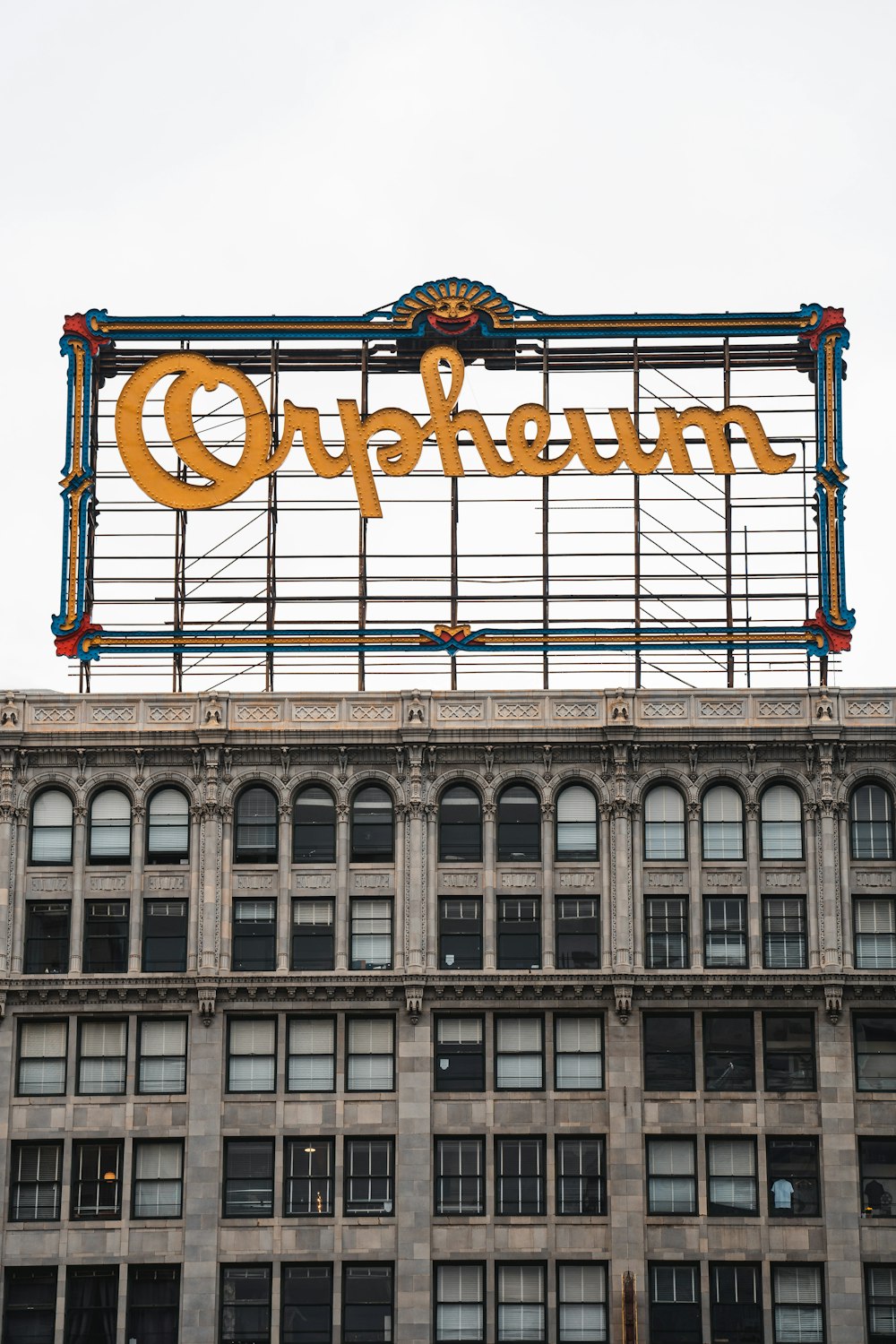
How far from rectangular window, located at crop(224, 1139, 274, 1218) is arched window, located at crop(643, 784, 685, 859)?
55.0ft

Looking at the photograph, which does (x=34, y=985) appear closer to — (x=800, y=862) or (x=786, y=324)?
(x=800, y=862)

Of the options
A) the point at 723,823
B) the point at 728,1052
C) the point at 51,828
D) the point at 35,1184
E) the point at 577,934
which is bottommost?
the point at 35,1184

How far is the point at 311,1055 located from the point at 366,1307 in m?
8.73

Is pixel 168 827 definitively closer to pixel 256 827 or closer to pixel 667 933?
pixel 256 827

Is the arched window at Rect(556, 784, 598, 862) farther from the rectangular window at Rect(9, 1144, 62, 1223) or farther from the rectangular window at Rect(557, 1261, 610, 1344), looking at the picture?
the rectangular window at Rect(9, 1144, 62, 1223)

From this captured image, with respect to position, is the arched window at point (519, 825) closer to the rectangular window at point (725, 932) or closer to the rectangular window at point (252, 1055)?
the rectangular window at point (725, 932)

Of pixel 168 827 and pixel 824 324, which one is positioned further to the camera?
pixel 824 324

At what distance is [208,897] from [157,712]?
7.06 m

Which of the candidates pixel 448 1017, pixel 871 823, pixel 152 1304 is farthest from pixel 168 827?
pixel 871 823

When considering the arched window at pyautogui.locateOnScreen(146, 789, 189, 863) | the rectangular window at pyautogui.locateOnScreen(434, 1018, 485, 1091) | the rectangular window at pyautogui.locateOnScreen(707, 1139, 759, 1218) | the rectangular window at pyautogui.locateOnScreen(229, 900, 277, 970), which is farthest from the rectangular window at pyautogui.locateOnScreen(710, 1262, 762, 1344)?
the arched window at pyautogui.locateOnScreen(146, 789, 189, 863)

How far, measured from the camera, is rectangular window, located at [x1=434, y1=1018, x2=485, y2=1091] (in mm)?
92500

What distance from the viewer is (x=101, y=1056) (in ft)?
305

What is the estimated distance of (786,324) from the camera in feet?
335

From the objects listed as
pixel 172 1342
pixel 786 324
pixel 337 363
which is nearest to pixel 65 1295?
pixel 172 1342
